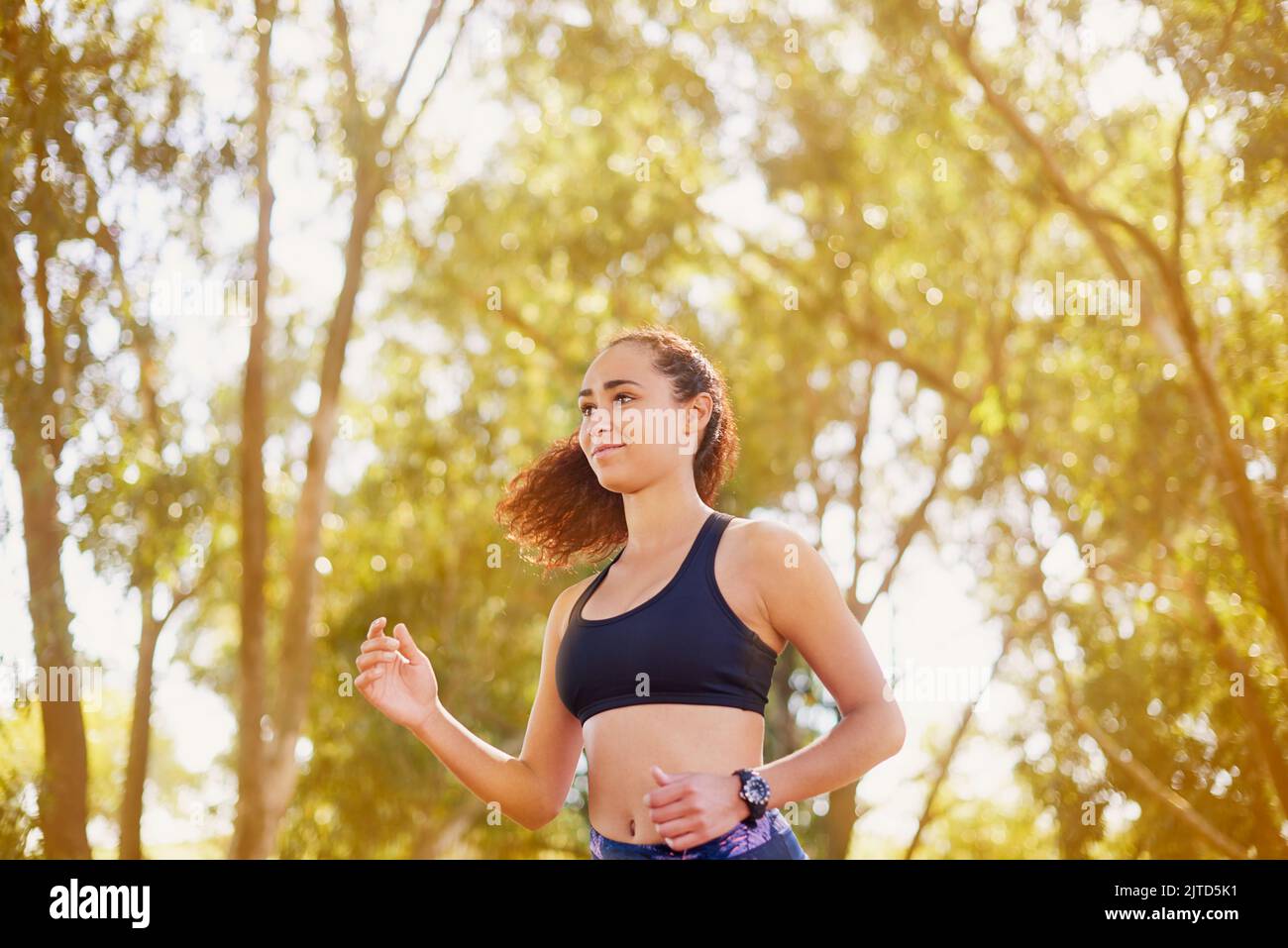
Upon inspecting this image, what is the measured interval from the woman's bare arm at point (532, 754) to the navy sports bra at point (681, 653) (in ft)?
0.62

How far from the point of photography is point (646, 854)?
1829mm

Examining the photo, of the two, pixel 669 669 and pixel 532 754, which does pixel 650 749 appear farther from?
pixel 532 754

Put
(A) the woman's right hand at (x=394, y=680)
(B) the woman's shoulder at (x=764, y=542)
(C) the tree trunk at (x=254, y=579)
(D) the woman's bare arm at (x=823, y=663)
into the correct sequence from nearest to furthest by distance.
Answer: (D) the woman's bare arm at (x=823, y=663), (B) the woman's shoulder at (x=764, y=542), (A) the woman's right hand at (x=394, y=680), (C) the tree trunk at (x=254, y=579)

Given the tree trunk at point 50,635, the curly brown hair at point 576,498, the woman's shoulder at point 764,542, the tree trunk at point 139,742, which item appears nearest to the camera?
the woman's shoulder at point 764,542

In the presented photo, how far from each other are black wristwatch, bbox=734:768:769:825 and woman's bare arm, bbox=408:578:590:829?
493 millimetres

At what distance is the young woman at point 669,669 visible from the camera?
176cm

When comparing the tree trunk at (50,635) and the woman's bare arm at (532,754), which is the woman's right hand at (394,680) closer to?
the woman's bare arm at (532,754)

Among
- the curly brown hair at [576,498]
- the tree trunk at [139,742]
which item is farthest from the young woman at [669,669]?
the tree trunk at [139,742]

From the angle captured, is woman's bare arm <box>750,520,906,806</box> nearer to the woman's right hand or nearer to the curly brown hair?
the curly brown hair

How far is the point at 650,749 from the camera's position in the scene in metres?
1.83

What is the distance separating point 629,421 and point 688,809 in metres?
0.68

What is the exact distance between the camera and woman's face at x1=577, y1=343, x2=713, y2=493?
2053 mm

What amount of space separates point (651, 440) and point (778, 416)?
371 inches
